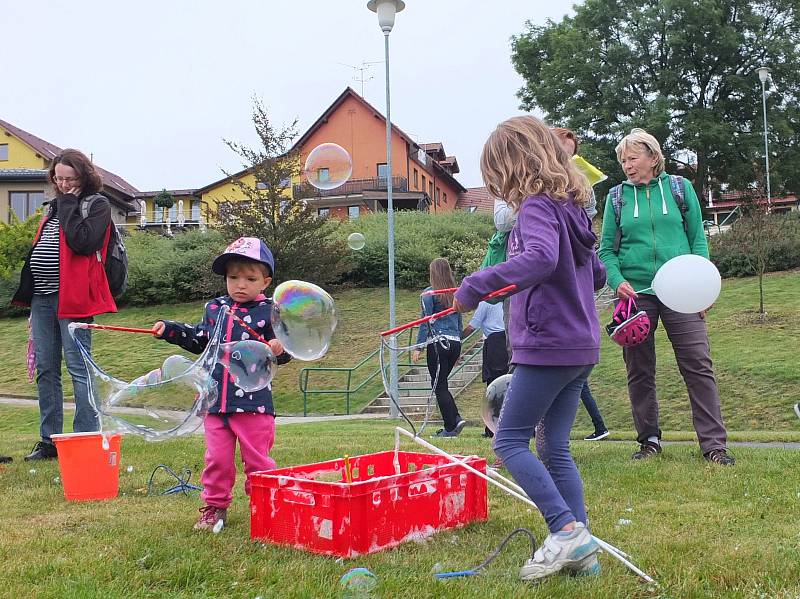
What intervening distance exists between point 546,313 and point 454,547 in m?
1.14

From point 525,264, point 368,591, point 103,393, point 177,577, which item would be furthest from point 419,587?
point 103,393

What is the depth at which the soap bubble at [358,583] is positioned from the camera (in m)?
2.71

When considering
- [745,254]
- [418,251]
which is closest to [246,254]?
A: [745,254]

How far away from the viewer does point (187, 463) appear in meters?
5.99

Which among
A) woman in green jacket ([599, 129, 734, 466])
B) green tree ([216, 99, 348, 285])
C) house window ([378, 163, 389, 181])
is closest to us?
woman in green jacket ([599, 129, 734, 466])

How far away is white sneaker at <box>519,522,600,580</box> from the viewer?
9.65 feet

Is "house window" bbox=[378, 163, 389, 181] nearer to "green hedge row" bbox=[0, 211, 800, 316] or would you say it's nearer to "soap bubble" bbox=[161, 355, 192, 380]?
"green hedge row" bbox=[0, 211, 800, 316]

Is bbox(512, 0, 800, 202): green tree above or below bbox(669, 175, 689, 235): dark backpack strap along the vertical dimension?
above

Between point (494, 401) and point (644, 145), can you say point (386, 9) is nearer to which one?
point (644, 145)

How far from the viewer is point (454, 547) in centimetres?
350

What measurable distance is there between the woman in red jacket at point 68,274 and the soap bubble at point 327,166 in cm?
640

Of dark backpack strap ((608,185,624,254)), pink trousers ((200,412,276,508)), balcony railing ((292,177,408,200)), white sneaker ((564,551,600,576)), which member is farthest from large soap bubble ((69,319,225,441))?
balcony railing ((292,177,408,200))

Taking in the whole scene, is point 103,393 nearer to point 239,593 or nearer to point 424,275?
point 239,593

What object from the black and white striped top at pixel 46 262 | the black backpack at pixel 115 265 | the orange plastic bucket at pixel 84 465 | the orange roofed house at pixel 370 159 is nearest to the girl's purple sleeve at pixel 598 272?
the orange plastic bucket at pixel 84 465
